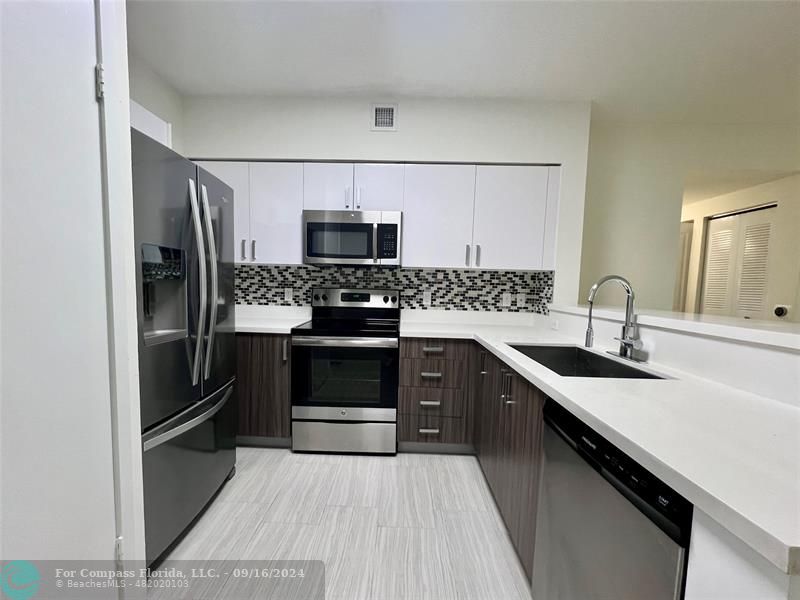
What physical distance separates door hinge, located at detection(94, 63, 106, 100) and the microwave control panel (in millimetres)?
1656

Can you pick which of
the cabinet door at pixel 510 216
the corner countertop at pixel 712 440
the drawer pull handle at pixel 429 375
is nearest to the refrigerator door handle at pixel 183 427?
the drawer pull handle at pixel 429 375

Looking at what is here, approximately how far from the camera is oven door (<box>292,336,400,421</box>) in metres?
2.16

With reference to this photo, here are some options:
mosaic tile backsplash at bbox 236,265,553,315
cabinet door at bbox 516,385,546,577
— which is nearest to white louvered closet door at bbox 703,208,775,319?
mosaic tile backsplash at bbox 236,265,553,315

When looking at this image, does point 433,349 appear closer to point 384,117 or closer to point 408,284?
point 408,284

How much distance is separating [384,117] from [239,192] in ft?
4.18

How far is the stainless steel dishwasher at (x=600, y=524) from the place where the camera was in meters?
0.57

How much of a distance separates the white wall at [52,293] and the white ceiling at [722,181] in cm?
386

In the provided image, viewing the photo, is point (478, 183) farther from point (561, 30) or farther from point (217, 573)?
point (217, 573)

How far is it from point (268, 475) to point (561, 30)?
3109 millimetres

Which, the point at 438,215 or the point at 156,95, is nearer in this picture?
the point at 156,95

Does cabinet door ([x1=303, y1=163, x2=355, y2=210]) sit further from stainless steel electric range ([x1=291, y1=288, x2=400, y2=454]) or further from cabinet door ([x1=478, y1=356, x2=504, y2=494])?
cabinet door ([x1=478, y1=356, x2=504, y2=494])

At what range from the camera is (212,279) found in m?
1.55

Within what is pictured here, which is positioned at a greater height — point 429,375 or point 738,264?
point 738,264

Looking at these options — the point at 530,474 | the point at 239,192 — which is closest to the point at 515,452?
the point at 530,474
